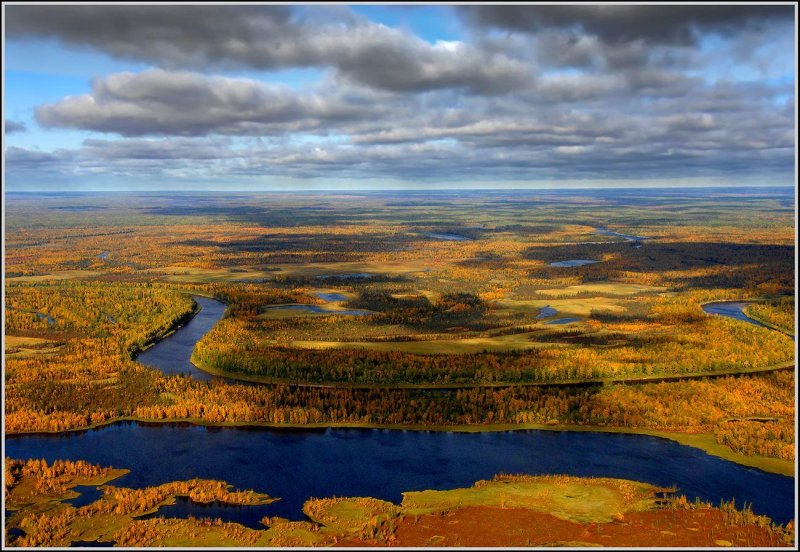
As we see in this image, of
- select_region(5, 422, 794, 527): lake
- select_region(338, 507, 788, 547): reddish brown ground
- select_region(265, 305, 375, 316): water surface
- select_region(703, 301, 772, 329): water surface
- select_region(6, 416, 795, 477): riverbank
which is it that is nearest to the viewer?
select_region(338, 507, 788, 547): reddish brown ground

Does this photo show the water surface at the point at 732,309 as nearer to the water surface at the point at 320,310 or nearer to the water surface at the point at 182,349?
the water surface at the point at 320,310

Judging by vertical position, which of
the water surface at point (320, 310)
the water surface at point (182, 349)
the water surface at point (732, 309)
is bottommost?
the water surface at point (732, 309)

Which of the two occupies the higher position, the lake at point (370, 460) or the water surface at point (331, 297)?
the water surface at point (331, 297)

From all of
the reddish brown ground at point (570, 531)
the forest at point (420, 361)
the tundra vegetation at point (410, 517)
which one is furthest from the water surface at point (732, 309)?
the reddish brown ground at point (570, 531)

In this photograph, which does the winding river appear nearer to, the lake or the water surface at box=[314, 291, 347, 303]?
the lake

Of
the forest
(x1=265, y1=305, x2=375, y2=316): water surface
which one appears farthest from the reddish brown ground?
(x1=265, y1=305, x2=375, y2=316): water surface

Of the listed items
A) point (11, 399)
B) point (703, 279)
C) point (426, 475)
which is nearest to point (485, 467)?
point (426, 475)
